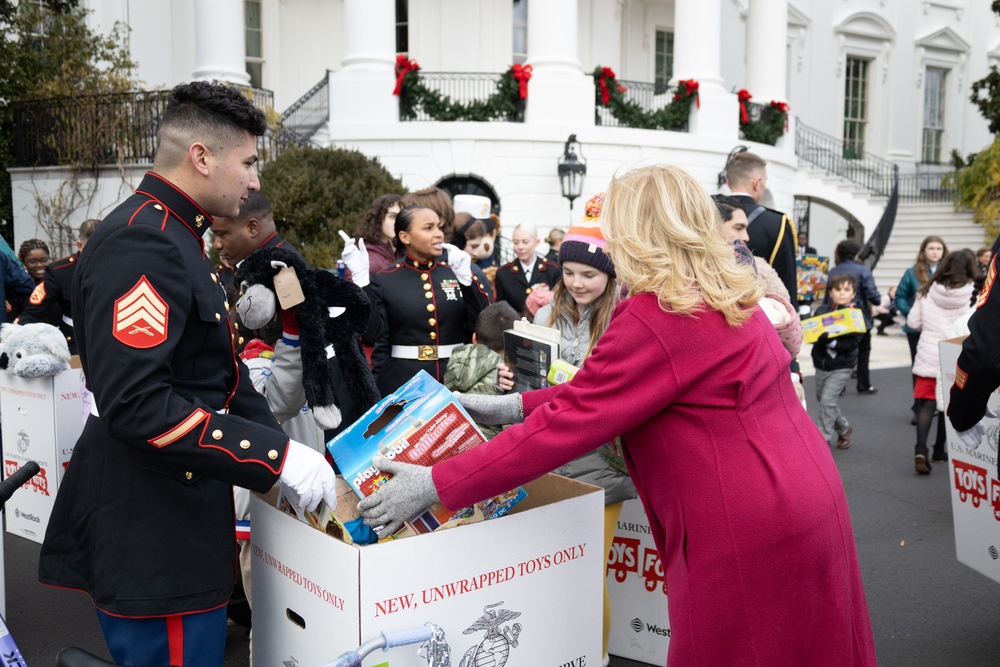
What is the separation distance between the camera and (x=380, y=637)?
1.95 meters

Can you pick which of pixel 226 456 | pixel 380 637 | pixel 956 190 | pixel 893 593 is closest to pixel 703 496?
pixel 380 637

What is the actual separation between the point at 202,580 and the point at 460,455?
0.73 meters

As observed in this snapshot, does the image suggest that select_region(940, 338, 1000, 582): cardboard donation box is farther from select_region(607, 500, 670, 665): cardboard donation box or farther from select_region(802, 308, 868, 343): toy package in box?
select_region(802, 308, 868, 343): toy package in box

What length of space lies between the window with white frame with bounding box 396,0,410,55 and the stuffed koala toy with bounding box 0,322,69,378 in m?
16.9

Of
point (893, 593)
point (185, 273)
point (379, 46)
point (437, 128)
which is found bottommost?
point (893, 593)

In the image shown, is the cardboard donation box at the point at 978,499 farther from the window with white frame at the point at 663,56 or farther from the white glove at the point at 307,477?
the window with white frame at the point at 663,56

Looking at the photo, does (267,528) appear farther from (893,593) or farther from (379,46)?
(379,46)

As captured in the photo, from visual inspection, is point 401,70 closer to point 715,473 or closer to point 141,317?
point 141,317

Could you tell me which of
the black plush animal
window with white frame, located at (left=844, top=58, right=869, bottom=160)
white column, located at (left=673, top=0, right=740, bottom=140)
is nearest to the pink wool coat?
the black plush animal

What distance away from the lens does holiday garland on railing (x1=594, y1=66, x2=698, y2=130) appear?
726 inches

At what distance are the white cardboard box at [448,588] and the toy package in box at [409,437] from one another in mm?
173

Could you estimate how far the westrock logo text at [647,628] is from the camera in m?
3.84

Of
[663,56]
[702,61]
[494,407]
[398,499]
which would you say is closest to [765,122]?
[702,61]

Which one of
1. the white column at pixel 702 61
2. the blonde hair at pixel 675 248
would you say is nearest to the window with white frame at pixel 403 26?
the white column at pixel 702 61
